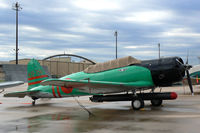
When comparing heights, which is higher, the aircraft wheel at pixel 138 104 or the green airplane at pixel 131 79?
the green airplane at pixel 131 79

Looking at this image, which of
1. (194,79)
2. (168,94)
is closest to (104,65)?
(168,94)

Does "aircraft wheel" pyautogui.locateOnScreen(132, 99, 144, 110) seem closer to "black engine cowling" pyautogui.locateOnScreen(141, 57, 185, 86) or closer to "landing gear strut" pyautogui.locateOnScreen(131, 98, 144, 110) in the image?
"landing gear strut" pyautogui.locateOnScreen(131, 98, 144, 110)

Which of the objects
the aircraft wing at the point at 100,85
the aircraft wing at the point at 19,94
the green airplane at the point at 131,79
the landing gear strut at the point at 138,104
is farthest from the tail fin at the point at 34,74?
the landing gear strut at the point at 138,104

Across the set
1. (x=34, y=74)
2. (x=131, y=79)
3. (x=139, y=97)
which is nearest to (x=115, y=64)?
(x=131, y=79)

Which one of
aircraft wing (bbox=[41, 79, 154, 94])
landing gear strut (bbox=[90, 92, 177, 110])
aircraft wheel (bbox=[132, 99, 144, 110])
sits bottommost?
aircraft wheel (bbox=[132, 99, 144, 110])

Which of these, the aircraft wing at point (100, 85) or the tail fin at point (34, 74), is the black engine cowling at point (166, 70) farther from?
the tail fin at point (34, 74)

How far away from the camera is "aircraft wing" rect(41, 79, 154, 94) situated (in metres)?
9.65

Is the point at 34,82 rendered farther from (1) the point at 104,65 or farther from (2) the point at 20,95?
(1) the point at 104,65

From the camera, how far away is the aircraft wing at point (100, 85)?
9.65 metres

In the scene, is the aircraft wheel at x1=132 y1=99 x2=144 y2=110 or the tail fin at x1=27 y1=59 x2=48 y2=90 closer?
the aircraft wheel at x1=132 y1=99 x2=144 y2=110

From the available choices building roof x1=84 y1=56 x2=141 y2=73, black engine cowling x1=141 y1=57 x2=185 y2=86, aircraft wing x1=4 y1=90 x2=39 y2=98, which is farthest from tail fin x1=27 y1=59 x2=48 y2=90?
black engine cowling x1=141 y1=57 x2=185 y2=86

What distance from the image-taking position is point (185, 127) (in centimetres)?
641

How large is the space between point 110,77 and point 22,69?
4183cm

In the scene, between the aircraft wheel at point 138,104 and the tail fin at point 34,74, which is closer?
the aircraft wheel at point 138,104
